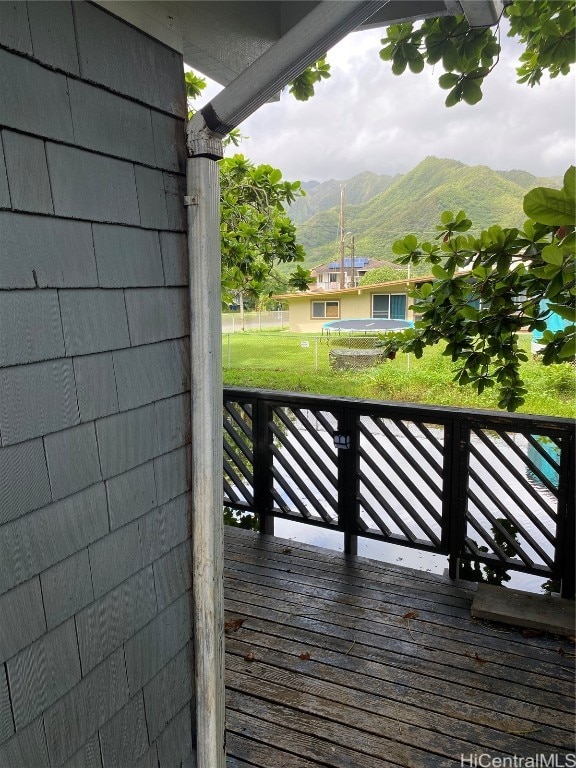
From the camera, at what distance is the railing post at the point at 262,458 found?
3.07 m

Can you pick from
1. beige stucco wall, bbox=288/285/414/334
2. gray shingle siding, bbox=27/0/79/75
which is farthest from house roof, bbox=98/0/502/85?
beige stucco wall, bbox=288/285/414/334

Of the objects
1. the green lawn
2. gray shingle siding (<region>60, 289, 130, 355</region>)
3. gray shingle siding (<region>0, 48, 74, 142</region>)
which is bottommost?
the green lawn

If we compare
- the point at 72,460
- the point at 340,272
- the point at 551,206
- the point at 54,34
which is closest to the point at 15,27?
the point at 54,34

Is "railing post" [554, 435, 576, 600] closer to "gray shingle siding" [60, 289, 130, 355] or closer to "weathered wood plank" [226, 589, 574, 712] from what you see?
"weathered wood plank" [226, 589, 574, 712]

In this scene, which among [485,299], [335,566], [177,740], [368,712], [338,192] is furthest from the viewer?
[338,192]

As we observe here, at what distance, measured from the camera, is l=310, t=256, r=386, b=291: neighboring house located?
Answer: 32.9ft

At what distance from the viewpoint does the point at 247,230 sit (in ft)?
13.8

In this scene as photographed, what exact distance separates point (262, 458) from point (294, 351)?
771 centimetres

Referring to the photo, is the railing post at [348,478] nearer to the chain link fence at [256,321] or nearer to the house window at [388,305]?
the house window at [388,305]

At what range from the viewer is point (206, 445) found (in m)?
1.41

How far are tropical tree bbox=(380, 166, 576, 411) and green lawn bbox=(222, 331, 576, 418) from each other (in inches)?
191

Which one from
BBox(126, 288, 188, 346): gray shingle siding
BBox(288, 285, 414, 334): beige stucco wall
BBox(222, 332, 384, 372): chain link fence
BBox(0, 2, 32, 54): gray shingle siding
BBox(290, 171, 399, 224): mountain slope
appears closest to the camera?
BBox(0, 2, 32, 54): gray shingle siding

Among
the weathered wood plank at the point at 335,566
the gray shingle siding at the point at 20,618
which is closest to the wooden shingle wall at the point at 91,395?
the gray shingle siding at the point at 20,618

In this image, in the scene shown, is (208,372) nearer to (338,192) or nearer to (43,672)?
(43,672)
